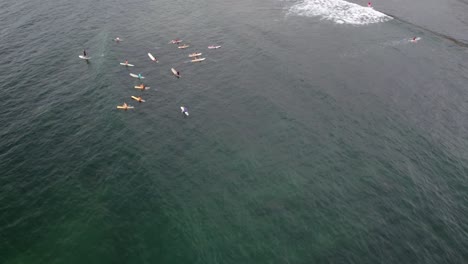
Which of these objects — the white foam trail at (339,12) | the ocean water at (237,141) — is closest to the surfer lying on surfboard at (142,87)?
the ocean water at (237,141)

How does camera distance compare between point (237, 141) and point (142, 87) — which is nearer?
point (237, 141)

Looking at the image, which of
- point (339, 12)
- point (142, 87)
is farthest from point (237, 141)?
point (339, 12)

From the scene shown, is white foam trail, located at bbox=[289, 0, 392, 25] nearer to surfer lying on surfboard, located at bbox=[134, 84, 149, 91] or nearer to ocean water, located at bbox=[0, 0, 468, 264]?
ocean water, located at bbox=[0, 0, 468, 264]

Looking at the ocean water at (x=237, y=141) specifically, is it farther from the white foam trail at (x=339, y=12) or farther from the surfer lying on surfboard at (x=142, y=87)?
the white foam trail at (x=339, y=12)

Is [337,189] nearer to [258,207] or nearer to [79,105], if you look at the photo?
[258,207]

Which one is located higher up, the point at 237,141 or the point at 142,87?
the point at 142,87

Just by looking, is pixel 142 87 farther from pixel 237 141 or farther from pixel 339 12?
pixel 339 12

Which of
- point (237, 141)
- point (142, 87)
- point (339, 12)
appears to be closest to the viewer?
point (237, 141)
